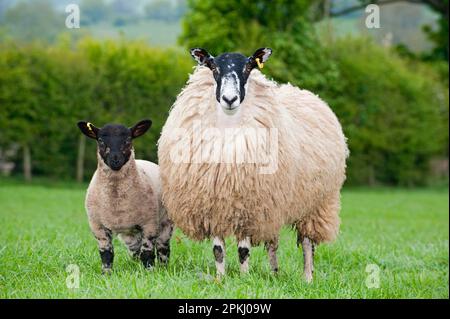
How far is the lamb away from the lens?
6125 mm

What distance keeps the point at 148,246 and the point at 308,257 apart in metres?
1.68

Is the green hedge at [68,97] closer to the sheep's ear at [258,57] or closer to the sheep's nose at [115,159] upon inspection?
the sheep's nose at [115,159]

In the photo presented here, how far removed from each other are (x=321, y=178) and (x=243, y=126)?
51.5 inches

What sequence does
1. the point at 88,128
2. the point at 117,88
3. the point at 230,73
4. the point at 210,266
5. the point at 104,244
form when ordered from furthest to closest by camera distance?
the point at 117,88
the point at 210,266
the point at 104,244
the point at 88,128
the point at 230,73

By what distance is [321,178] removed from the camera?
7.11m

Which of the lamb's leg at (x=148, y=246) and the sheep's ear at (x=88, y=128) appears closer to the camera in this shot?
the sheep's ear at (x=88, y=128)

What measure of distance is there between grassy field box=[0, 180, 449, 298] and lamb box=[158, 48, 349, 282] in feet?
1.49

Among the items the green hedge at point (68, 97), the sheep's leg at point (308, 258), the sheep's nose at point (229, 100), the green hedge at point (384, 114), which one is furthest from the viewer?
the green hedge at point (384, 114)

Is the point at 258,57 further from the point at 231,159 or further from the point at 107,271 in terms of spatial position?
the point at 107,271

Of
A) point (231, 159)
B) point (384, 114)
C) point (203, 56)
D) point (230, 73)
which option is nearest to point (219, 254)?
point (231, 159)

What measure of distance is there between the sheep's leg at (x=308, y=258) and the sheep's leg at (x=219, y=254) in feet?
3.67

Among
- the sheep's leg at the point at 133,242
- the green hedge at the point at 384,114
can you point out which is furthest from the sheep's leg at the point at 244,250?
the green hedge at the point at 384,114

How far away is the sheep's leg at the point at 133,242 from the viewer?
22.7 ft

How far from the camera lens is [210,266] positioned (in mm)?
6906
